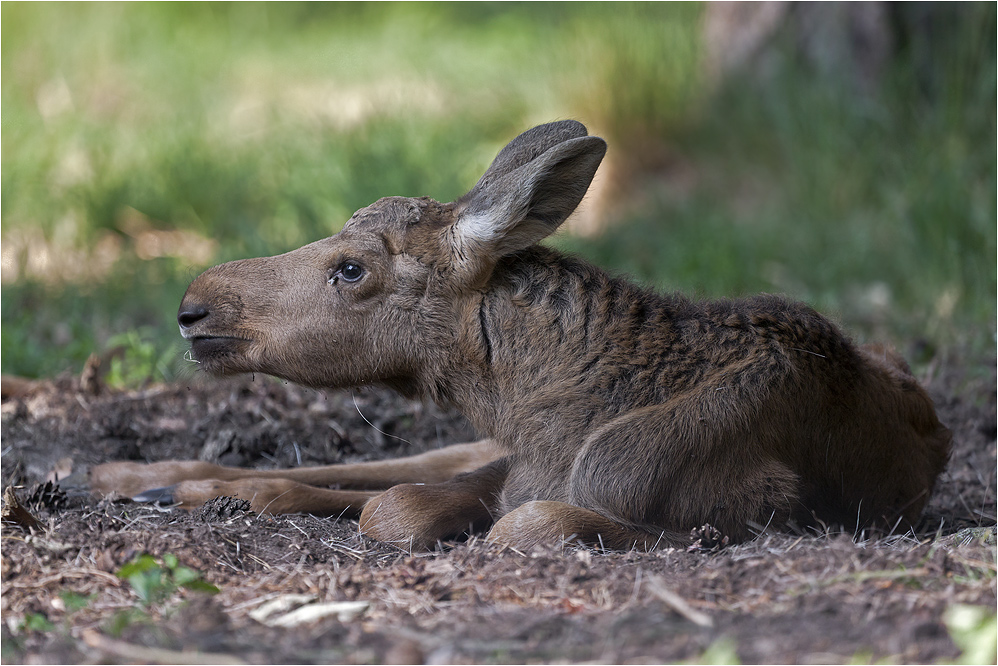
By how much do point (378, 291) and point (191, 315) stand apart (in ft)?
2.27

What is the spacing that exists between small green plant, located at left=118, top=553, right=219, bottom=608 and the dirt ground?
0.01 metres

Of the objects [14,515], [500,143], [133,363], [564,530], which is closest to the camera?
[564,530]

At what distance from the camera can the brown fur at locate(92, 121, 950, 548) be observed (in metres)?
3.58

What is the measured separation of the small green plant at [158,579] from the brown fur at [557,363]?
0.83m

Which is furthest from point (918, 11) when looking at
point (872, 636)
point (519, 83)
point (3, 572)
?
point (3, 572)

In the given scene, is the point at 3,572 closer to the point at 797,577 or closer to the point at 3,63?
the point at 797,577

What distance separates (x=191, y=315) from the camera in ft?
12.7

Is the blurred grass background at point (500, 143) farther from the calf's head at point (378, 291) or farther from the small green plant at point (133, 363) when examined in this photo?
the calf's head at point (378, 291)

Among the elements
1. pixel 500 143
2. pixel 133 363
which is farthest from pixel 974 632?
pixel 500 143

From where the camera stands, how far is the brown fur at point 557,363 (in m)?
3.58

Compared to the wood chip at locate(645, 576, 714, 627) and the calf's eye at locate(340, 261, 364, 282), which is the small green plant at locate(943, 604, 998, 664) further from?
the calf's eye at locate(340, 261, 364, 282)

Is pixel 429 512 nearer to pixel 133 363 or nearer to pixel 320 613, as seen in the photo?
pixel 320 613

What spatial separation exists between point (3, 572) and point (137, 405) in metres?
2.39

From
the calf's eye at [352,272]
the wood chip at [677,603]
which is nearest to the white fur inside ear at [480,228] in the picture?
the calf's eye at [352,272]
